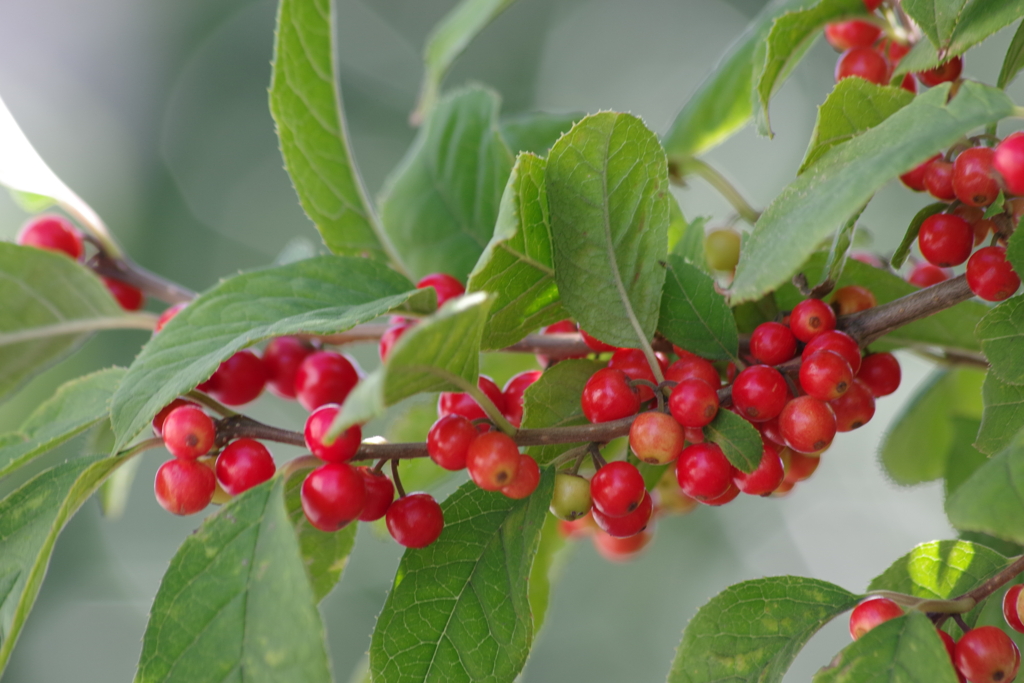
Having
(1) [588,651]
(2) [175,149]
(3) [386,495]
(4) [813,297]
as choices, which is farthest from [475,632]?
(2) [175,149]

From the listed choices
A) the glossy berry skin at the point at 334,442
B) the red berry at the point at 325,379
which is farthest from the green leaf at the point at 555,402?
the red berry at the point at 325,379

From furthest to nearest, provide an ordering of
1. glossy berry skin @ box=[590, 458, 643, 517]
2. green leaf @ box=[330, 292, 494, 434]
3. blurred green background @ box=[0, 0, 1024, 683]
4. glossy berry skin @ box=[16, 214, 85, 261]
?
blurred green background @ box=[0, 0, 1024, 683]
glossy berry skin @ box=[16, 214, 85, 261]
glossy berry skin @ box=[590, 458, 643, 517]
green leaf @ box=[330, 292, 494, 434]

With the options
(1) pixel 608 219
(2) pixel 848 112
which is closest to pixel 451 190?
(1) pixel 608 219

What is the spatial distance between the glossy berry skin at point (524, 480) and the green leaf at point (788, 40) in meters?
0.31

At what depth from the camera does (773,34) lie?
0.66m

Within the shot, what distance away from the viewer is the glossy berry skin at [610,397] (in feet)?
2.00

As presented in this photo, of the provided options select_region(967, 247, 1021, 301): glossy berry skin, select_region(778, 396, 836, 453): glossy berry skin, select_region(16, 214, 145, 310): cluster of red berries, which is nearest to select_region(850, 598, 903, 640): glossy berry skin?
select_region(778, 396, 836, 453): glossy berry skin

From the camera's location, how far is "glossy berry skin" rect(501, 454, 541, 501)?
580 millimetres

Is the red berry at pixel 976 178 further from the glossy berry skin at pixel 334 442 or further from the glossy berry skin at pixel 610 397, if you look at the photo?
the glossy berry skin at pixel 334 442

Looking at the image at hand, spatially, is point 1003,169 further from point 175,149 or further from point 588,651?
point 175,149

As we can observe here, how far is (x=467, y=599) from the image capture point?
62cm

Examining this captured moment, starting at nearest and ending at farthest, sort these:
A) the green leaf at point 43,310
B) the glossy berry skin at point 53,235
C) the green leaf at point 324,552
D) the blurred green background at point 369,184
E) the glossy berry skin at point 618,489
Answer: the glossy berry skin at point 618,489
the green leaf at point 324,552
the green leaf at point 43,310
the glossy berry skin at point 53,235
the blurred green background at point 369,184

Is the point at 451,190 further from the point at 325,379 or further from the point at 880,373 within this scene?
the point at 880,373

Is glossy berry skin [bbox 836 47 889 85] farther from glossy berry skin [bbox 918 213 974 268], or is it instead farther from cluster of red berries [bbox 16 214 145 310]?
cluster of red berries [bbox 16 214 145 310]
